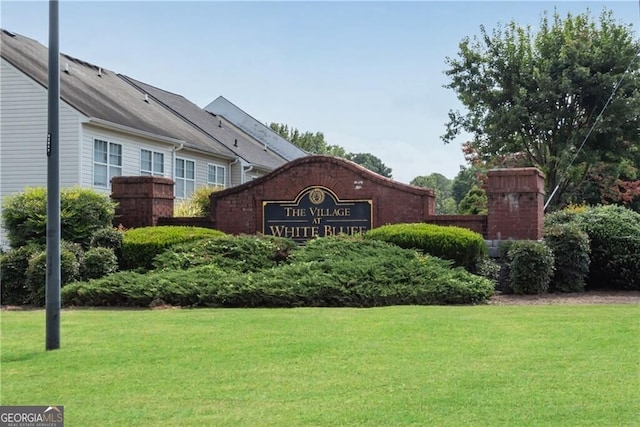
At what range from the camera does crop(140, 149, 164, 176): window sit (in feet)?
78.7

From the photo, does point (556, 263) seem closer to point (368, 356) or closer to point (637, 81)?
point (368, 356)

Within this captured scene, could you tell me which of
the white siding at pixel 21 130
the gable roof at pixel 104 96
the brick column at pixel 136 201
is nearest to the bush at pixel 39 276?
the brick column at pixel 136 201

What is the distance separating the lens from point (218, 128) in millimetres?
36000

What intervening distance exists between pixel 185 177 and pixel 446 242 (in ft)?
52.9

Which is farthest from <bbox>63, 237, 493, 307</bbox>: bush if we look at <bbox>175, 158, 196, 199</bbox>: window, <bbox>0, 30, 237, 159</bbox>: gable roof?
<bbox>175, 158, 196, 199</bbox>: window

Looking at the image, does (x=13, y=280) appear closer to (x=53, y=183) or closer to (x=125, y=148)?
(x=53, y=183)

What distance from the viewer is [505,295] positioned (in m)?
12.5

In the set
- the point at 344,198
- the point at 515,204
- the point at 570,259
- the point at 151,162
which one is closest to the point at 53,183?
the point at 344,198

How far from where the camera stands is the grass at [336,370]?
16.1ft

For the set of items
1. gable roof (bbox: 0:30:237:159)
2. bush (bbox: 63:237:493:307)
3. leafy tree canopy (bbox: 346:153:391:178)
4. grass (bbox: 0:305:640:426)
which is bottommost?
grass (bbox: 0:305:640:426)

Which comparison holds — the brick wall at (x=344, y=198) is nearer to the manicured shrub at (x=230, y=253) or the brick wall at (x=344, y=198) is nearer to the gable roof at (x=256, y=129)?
the manicured shrub at (x=230, y=253)

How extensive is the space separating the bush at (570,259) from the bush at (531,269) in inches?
20.1

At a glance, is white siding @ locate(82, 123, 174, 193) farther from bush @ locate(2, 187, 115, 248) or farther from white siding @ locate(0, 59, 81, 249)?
bush @ locate(2, 187, 115, 248)

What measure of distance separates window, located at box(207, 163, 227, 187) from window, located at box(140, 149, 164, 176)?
4180 millimetres
